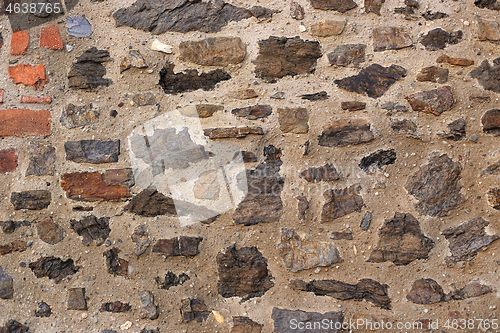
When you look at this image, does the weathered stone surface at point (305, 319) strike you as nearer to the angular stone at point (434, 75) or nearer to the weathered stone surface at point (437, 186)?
the weathered stone surface at point (437, 186)

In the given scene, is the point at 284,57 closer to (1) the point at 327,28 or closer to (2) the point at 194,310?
(1) the point at 327,28

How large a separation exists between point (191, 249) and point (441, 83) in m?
1.11

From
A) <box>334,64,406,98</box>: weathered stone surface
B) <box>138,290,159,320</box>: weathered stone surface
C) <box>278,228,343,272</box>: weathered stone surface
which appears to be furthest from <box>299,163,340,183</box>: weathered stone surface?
<box>138,290,159,320</box>: weathered stone surface

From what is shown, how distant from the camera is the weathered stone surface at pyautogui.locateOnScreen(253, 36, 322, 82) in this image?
4.49ft

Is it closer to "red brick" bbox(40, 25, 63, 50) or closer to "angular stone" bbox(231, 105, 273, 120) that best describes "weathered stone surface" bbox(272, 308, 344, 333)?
"angular stone" bbox(231, 105, 273, 120)

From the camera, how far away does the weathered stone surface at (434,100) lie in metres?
1.29

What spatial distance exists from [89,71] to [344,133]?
1.01 meters

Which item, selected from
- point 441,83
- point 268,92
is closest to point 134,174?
point 268,92

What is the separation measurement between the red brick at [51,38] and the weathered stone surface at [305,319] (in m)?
1.31

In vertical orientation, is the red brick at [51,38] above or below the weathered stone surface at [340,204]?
above

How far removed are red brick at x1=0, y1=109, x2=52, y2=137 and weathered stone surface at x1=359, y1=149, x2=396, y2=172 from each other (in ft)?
3.90

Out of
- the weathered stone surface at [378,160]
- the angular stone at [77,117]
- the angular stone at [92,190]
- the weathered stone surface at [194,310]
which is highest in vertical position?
the angular stone at [77,117]

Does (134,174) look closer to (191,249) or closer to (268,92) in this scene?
(191,249)

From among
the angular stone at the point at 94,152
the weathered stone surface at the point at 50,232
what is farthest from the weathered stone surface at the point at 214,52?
the weathered stone surface at the point at 50,232
